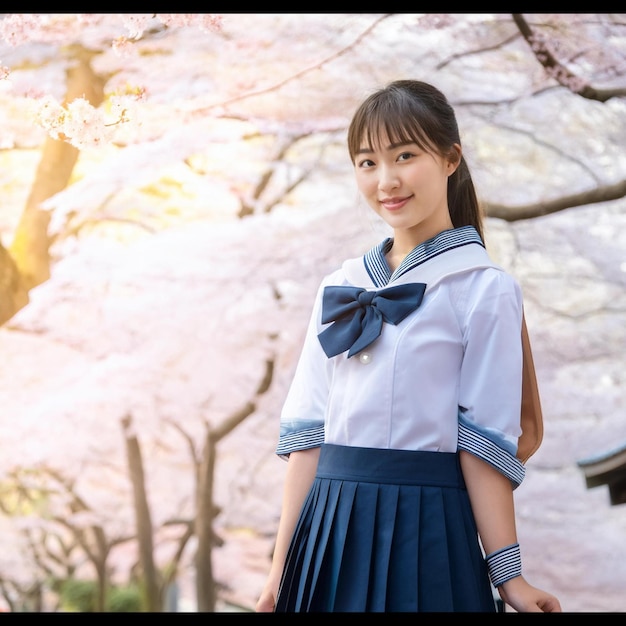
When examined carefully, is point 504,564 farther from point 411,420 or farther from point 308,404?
point 308,404

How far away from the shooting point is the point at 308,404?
4.55 ft

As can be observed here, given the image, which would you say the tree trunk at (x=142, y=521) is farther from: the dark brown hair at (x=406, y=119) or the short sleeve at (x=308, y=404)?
the dark brown hair at (x=406, y=119)

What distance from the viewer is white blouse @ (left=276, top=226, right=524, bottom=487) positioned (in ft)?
3.95

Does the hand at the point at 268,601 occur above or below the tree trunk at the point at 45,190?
below

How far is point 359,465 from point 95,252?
13.4ft

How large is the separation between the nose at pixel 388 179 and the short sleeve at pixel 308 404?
10.6 inches

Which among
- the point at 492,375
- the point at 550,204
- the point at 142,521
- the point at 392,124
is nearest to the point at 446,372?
the point at 492,375

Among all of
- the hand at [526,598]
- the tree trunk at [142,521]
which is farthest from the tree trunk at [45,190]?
the hand at [526,598]

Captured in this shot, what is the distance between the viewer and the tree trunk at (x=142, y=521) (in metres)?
5.23

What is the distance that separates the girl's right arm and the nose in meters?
0.46

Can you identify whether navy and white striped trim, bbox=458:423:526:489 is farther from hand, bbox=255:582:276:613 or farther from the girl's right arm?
hand, bbox=255:582:276:613

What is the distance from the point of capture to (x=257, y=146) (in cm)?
518

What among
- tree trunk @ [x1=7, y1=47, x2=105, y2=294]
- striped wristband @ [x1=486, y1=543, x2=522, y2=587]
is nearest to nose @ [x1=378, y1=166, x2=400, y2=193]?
striped wristband @ [x1=486, y1=543, x2=522, y2=587]
